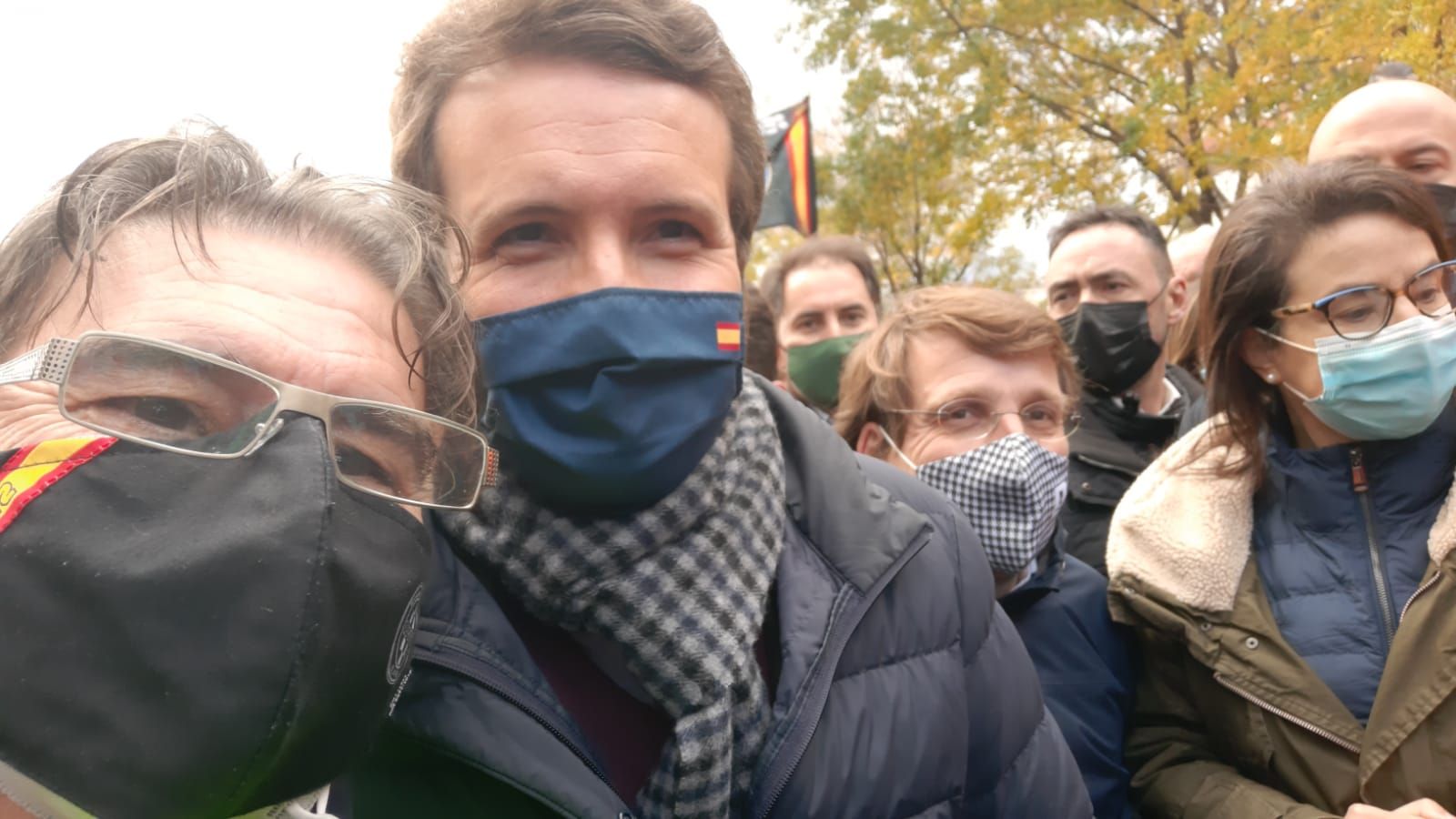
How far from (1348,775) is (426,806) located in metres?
1.79

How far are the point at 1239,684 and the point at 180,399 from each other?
6.69 ft

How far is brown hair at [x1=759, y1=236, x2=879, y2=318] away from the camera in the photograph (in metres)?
4.75

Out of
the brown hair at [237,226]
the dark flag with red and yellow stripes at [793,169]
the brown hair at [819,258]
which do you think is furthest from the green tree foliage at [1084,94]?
the brown hair at [237,226]

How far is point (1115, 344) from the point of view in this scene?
4.06 metres

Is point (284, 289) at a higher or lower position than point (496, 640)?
higher

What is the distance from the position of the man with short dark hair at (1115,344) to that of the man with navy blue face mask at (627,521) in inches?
81.5

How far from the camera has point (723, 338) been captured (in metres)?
1.59

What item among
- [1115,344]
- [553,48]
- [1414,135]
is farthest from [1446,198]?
[553,48]

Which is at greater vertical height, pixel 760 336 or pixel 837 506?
pixel 837 506

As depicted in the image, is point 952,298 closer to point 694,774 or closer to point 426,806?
point 694,774

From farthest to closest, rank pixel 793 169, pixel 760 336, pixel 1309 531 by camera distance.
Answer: pixel 793 169 → pixel 760 336 → pixel 1309 531

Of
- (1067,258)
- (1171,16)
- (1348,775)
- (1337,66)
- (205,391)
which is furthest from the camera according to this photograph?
(1171,16)

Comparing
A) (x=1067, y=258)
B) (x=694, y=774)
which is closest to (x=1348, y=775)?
(x=694, y=774)

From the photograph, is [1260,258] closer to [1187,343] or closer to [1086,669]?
[1086,669]
